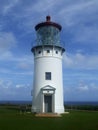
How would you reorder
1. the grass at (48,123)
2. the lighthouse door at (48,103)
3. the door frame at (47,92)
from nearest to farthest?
the grass at (48,123)
the door frame at (47,92)
the lighthouse door at (48,103)

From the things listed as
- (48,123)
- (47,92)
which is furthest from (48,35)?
(48,123)

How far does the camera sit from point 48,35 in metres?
28.5

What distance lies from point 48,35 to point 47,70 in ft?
14.0

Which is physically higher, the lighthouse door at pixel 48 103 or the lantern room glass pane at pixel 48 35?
the lantern room glass pane at pixel 48 35

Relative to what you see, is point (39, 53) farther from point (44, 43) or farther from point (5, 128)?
point (5, 128)

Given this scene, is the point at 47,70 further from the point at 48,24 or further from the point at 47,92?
the point at 48,24

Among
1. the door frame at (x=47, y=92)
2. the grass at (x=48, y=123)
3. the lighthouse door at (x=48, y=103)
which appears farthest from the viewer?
the lighthouse door at (x=48, y=103)

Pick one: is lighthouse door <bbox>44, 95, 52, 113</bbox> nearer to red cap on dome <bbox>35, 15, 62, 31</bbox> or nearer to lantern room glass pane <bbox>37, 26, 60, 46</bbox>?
lantern room glass pane <bbox>37, 26, 60, 46</bbox>

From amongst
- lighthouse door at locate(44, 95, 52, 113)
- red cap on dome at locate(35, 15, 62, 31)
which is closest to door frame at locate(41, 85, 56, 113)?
lighthouse door at locate(44, 95, 52, 113)

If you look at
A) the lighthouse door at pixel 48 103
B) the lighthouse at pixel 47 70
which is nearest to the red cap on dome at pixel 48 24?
the lighthouse at pixel 47 70

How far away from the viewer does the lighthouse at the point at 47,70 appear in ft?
90.8

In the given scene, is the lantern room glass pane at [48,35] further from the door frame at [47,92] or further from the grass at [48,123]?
the grass at [48,123]

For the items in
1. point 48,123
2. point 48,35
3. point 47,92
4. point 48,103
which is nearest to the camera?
point 48,123

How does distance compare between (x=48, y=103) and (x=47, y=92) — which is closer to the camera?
(x=47, y=92)
